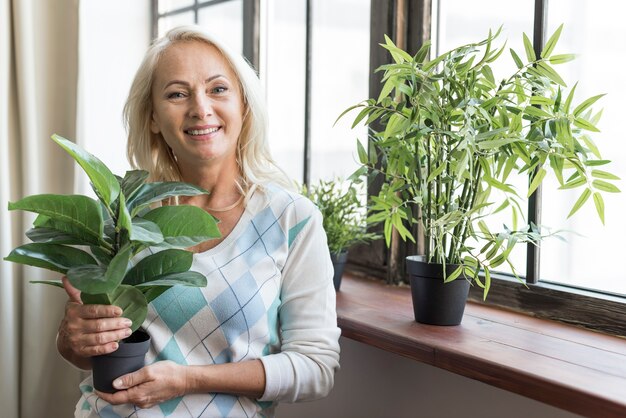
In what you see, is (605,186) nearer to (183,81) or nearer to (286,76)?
(183,81)

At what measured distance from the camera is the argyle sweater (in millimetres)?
1361

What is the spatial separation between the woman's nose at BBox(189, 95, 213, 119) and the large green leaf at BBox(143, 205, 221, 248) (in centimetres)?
31

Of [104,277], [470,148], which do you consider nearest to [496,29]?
[470,148]

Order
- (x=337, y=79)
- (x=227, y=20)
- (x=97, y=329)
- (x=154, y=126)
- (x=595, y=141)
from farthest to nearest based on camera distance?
(x=227, y=20) → (x=337, y=79) → (x=154, y=126) → (x=595, y=141) → (x=97, y=329)

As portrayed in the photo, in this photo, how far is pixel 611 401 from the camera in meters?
1.00

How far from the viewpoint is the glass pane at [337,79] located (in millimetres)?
1887

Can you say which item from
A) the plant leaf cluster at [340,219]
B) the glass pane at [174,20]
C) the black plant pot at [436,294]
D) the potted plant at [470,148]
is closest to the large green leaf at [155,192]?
the potted plant at [470,148]

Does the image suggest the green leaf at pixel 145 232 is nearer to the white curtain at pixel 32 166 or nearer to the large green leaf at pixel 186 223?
the large green leaf at pixel 186 223

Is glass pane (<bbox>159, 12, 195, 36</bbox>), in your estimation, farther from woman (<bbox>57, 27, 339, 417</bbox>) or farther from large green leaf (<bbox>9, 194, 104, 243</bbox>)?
large green leaf (<bbox>9, 194, 104, 243</bbox>)

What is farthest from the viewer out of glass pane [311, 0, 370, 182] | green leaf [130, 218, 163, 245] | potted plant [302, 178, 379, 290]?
glass pane [311, 0, 370, 182]

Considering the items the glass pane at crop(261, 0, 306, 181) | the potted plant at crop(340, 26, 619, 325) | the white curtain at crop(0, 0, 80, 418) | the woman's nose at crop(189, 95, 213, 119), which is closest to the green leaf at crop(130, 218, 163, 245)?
the woman's nose at crop(189, 95, 213, 119)

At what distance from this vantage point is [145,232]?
106 cm

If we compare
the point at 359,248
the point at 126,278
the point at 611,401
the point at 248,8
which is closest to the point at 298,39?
the point at 248,8

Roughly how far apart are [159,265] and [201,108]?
0.37 metres
